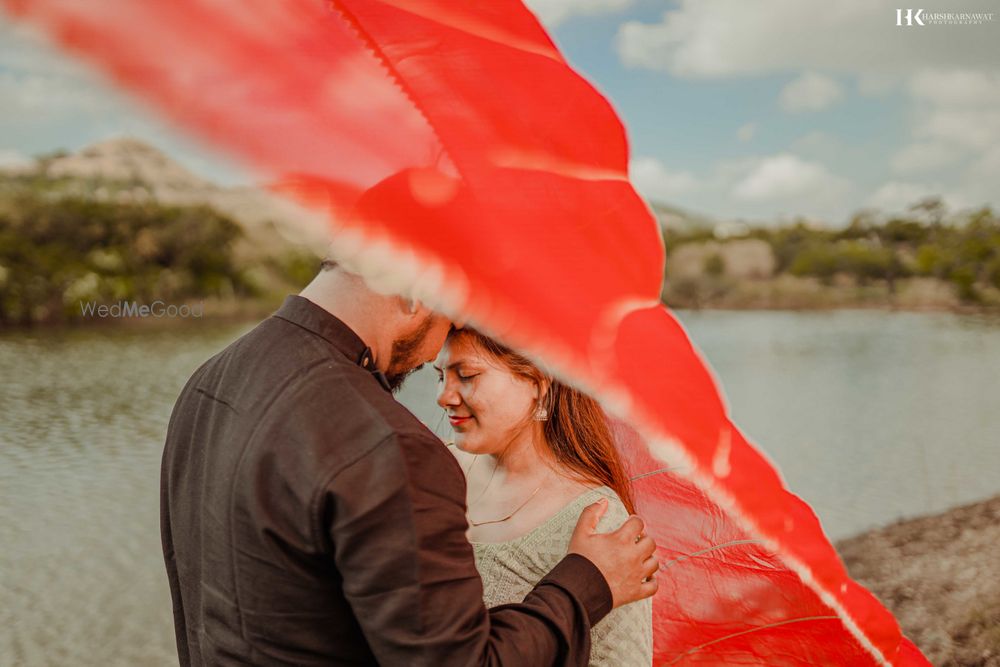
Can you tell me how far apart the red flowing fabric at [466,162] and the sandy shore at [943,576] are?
394 centimetres

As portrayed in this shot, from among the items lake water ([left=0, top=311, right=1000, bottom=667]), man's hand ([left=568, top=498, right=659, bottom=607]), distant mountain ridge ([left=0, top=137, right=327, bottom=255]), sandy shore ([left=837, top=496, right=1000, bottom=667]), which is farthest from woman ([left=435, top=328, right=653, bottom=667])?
sandy shore ([left=837, top=496, right=1000, bottom=667])

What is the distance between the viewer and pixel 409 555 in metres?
1.14

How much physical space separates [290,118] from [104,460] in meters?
13.6

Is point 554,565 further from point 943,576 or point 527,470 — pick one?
point 943,576

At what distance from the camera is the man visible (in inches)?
45.5

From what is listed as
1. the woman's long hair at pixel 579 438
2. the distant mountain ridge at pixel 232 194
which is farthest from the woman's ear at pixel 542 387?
the distant mountain ridge at pixel 232 194

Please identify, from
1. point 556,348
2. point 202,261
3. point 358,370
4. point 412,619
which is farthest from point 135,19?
point 202,261

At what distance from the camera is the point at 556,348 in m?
1.27

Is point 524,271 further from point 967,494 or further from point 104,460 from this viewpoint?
point 104,460

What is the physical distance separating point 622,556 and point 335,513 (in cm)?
66

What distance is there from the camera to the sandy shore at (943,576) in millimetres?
4812

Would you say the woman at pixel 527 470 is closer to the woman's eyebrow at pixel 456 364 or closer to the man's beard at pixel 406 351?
the woman's eyebrow at pixel 456 364

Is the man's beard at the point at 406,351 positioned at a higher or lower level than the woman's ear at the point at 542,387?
higher

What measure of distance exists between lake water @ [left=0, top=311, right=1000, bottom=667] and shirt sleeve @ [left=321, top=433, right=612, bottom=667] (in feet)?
4.88
